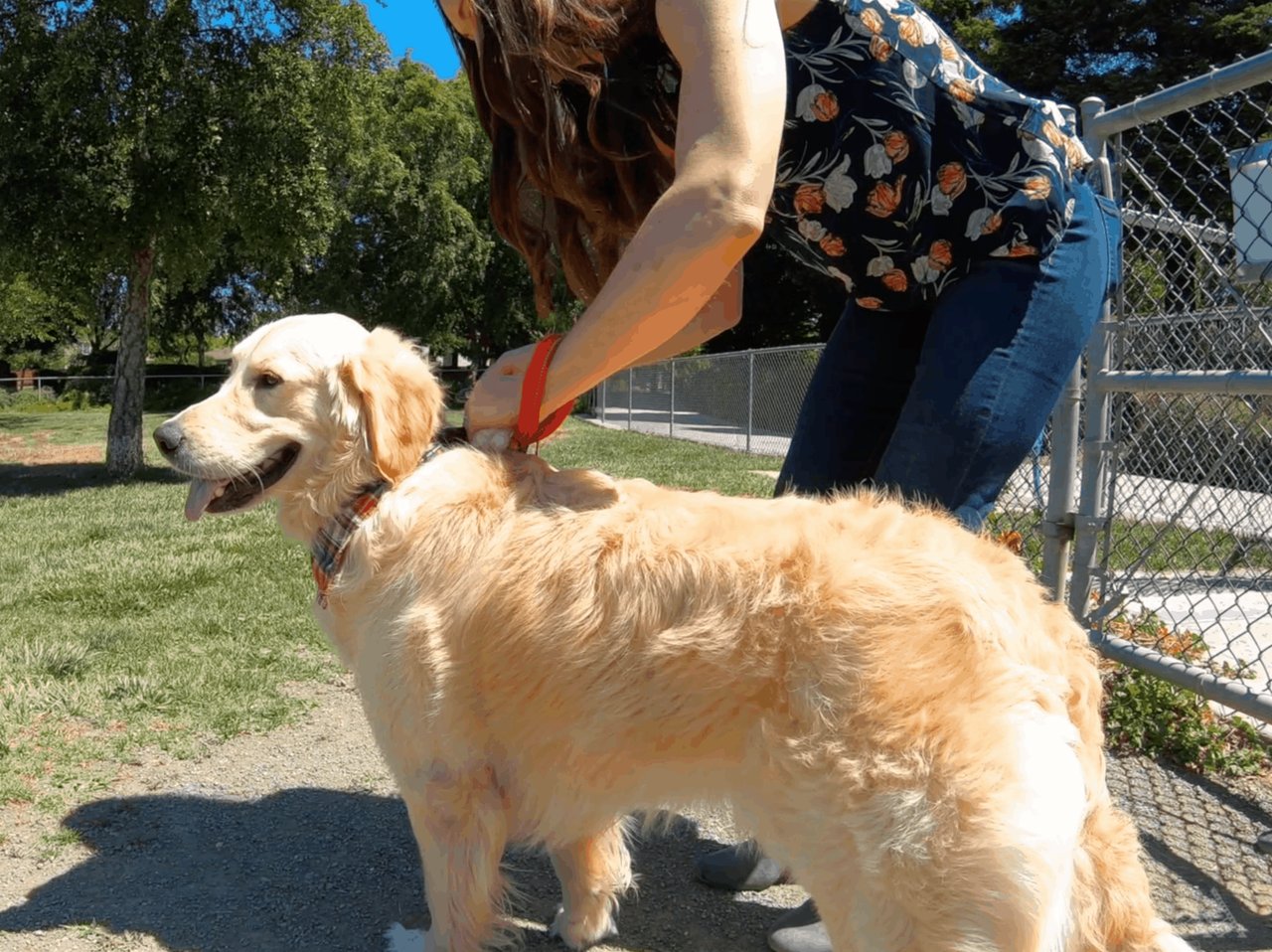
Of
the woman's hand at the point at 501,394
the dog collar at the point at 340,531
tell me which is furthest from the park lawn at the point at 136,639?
the woman's hand at the point at 501,394

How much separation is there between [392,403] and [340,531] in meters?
0.31

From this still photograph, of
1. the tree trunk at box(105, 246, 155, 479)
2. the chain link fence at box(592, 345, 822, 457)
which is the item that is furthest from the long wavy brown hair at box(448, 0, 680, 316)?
the tree trunk at box(105, 246, 155, 479)

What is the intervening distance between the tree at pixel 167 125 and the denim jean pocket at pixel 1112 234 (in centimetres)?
1322

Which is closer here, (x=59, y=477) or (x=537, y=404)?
(x=537, y=404)

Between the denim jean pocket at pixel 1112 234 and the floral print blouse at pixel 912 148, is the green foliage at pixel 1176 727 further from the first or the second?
the floral print blouse at pixel 912 148

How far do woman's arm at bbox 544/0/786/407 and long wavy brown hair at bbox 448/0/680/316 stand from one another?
0.74ft

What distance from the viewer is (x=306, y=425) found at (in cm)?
219

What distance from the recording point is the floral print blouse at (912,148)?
1960 mm

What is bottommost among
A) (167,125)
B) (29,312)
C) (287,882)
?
(287,882)

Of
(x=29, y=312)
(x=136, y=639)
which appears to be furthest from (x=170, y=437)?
(x=29, y=312)

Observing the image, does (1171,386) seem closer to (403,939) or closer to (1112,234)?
(1112,234)

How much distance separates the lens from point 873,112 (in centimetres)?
198

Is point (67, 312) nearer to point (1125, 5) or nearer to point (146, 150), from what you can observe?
point (146, 150)

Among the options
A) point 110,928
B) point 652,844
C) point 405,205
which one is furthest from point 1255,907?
point 405,205
